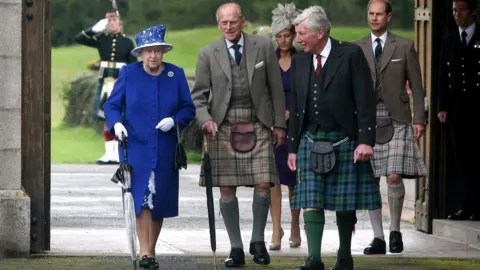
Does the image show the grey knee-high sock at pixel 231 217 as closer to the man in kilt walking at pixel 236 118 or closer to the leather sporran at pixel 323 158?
the man in kilt walking at pixel 236 118

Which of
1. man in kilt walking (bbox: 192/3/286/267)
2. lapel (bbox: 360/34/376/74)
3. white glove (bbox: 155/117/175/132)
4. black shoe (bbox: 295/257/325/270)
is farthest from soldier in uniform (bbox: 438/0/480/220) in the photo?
black shoe (bbox: 295/257/325/270)

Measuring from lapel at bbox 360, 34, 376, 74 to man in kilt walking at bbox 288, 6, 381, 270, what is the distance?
1775 millimetres

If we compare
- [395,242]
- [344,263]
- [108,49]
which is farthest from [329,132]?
[108,49]

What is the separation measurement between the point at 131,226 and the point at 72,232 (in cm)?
312

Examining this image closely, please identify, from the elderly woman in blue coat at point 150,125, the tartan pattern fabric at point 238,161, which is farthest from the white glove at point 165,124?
the tartan pattern fabric at point 238,161

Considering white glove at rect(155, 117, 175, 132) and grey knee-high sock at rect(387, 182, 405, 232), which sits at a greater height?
white glove at rect(155, 117, 175, 132)

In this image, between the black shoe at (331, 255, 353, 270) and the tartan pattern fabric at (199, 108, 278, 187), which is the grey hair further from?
the black shoe at (331, 255, 353, 270)

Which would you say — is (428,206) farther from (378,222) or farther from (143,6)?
(143,6)

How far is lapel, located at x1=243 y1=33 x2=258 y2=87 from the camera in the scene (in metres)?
12.6

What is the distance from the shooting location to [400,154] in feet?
44.4

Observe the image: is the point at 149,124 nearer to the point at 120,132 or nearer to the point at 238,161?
the point at 120,132

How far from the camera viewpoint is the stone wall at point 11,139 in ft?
41.4

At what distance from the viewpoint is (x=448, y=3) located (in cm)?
1516

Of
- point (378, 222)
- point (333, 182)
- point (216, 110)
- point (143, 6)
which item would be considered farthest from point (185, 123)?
point (143, 6)
